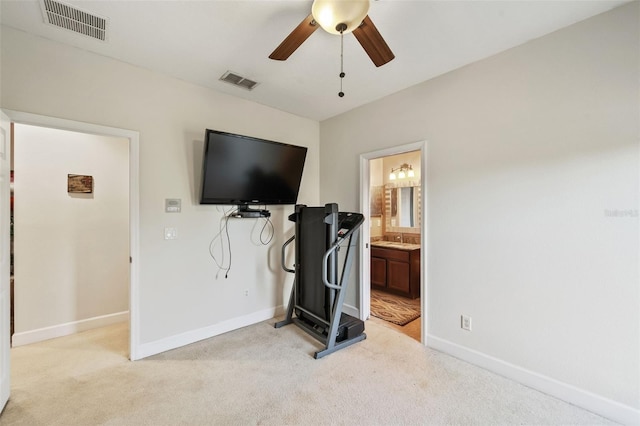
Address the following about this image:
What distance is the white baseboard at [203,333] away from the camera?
8.47 feet

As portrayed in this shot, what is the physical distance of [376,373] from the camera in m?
2.31

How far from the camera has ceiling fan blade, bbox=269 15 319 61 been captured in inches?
59.8

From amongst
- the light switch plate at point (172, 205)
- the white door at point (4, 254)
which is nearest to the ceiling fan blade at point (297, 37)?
the light switch plate at point (172, 205)

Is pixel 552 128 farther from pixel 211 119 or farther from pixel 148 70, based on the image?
pixel 148 70

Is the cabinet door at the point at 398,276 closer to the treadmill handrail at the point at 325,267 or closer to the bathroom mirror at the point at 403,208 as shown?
the bathroom mirror at the point at 403,208

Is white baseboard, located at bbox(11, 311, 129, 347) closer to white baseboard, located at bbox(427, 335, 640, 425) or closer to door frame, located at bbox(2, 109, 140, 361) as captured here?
door frame, located at bbox(2, 109, 140, 361)

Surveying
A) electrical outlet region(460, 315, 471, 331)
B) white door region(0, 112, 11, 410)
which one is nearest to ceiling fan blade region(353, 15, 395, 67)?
electrical outlet region(460, 315, 471, 331)

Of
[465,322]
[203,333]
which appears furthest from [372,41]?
[203,333]

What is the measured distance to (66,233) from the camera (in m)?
3.05

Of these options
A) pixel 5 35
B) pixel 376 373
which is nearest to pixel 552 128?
pixel 376 373

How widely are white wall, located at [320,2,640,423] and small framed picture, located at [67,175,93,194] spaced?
3.84m

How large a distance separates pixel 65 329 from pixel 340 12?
412 cm

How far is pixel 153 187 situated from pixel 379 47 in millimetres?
2349

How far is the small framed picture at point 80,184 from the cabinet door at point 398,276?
4201mm
